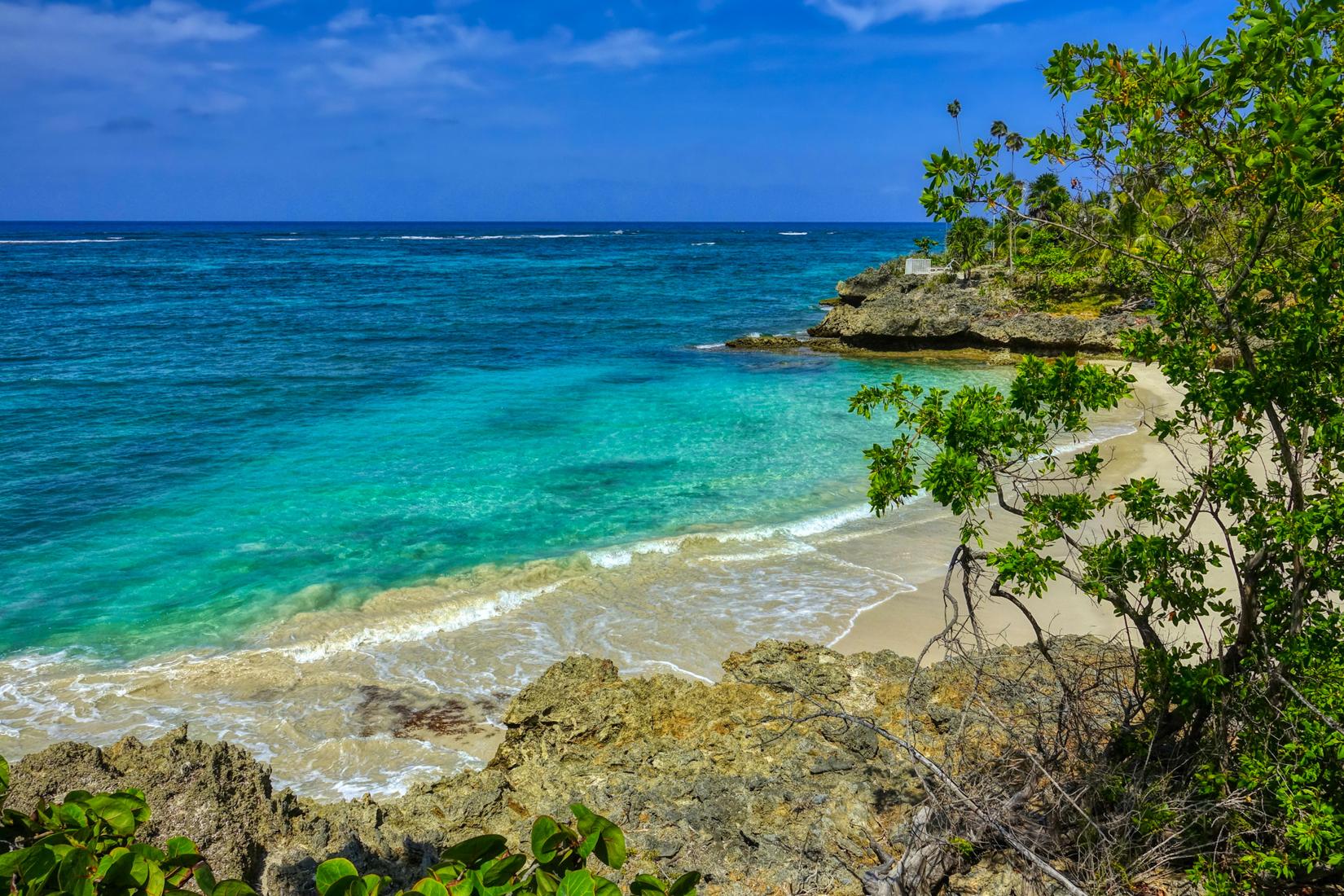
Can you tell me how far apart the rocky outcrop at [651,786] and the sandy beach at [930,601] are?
8.04 ft

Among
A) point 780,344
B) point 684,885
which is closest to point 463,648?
point 684,885

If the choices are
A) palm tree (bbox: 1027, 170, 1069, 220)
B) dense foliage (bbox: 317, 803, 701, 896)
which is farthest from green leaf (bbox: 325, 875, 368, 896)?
palm tree (bbox: 1027, 170, 1069, 220)

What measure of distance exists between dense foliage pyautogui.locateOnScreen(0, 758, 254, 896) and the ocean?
5.77 m

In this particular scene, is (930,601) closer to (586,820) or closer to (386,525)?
(386,525)

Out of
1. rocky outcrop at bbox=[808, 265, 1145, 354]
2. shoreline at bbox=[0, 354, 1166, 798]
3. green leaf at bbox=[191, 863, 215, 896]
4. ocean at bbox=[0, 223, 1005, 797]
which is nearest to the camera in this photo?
green leaf at bbox=[191, 863, 215, 896]

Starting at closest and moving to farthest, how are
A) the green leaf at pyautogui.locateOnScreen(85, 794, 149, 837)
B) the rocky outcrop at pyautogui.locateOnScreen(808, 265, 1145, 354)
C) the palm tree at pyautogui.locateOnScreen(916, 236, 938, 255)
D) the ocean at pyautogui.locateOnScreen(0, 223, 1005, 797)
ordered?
1. the green leaf at pyautogui.locateOnScreen(85, 794, 149, 837)
2. the palm tree at pyautogui.locateOnScreen(916, 236, 938, 255)
3. the ocean at pyautogui.locateOnScreen(0, 223, 1005, 797)
4. the rocky outcrop at pyautogui.locateOnScreen(808, 265, 1145, 354)

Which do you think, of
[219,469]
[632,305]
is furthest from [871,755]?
[632,305]

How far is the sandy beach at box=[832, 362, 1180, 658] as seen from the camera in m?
10.6

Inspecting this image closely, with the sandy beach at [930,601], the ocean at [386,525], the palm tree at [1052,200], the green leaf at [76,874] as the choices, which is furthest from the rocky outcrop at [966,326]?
the green leaf at [76,874]

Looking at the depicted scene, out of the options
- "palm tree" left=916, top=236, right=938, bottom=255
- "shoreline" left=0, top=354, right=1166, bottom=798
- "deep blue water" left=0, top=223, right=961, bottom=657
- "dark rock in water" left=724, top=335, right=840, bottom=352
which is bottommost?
"shoreline" left=0, top=354, right=1166, bottom=798

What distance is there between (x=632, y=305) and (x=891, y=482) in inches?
1808

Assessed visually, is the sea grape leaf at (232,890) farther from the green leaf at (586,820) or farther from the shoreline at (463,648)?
the shoreline at (463,648)

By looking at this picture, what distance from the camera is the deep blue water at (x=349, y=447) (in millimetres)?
12938

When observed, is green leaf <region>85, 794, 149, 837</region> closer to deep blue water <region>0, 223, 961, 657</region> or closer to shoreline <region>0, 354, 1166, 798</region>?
shoreline <region>0, 354, 1166, 798</region>
